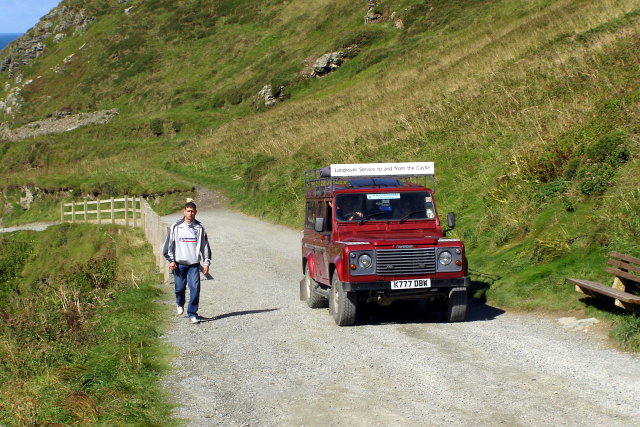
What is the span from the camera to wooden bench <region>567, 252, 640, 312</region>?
375 inches

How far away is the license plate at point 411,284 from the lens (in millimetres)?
10562

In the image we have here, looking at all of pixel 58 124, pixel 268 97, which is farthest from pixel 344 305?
pixel 58 124

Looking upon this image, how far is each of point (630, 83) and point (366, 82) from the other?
31.0m

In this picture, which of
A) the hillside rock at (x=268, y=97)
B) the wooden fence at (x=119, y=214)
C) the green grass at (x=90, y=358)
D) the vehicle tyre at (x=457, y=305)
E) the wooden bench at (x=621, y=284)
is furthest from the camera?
the hillside rock at (x=268, y=97)

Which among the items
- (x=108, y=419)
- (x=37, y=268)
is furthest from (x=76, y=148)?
(x=108, y=419)

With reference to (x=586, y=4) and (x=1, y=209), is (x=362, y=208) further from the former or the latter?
(x=1, y=209)

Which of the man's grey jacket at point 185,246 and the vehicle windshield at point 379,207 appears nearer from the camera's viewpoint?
the man's grey jacket at point 185,246

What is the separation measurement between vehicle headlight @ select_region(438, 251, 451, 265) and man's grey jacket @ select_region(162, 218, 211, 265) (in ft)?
11.8

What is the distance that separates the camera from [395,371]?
8094mm

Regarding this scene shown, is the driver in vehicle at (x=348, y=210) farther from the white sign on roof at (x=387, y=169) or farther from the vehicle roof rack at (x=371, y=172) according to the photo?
the white sign on roof at (x=387, y=169)

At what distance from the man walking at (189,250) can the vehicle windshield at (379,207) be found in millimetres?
2268

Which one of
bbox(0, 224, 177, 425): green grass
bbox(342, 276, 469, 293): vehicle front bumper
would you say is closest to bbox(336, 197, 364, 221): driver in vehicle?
bbox(342, 276, 469, 293): vehicle front bumper

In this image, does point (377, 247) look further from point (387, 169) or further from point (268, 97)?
point (268, 97)

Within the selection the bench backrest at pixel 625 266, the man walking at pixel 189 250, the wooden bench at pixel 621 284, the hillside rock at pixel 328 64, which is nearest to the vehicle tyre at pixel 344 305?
the man walking at pixel 189 250
